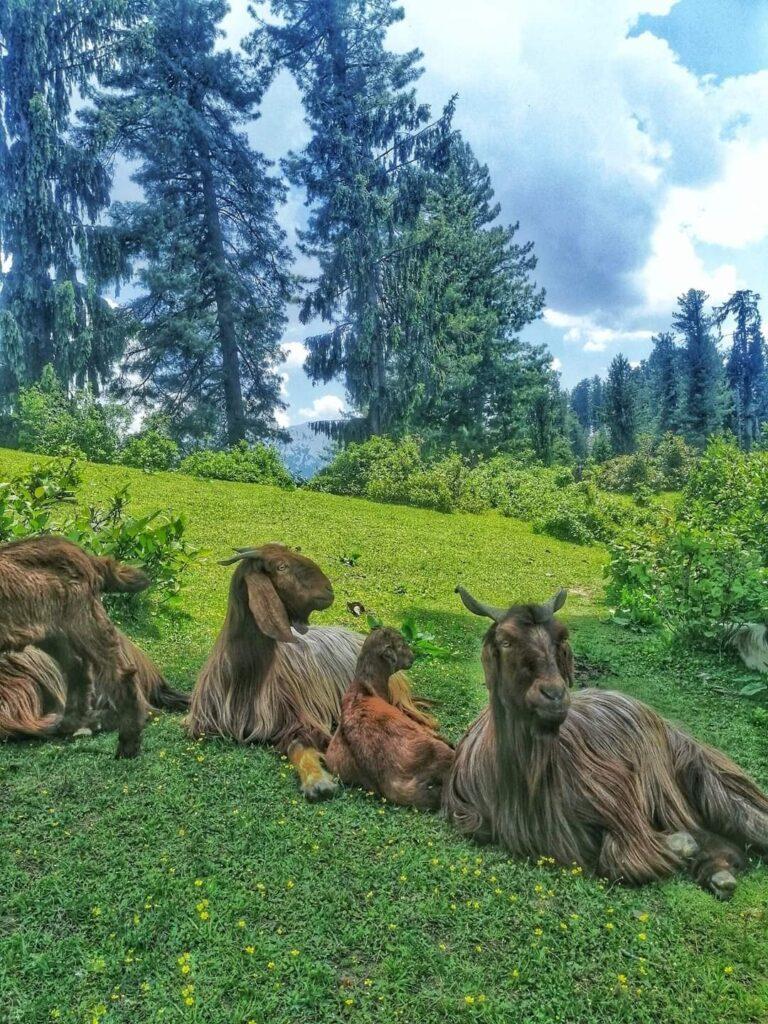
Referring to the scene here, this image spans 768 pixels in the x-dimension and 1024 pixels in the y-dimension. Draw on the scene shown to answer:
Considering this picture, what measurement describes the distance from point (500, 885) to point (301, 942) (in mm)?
677

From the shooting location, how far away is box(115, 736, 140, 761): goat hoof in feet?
10.4

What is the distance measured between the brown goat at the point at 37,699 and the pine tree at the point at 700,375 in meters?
15.0

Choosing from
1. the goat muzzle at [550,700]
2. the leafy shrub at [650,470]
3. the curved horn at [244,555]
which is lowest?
the goat muzzle at [550,700]

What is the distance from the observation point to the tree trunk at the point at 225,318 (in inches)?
523

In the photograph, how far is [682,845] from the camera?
7.73 feet

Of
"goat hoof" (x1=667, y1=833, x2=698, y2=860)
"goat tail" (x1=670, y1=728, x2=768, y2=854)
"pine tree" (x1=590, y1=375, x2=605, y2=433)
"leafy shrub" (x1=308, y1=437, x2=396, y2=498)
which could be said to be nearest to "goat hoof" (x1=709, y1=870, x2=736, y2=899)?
"goat hoof" (x1=667, y1=833, x2=698, y2=860)

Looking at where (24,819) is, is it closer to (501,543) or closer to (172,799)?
(172,799)

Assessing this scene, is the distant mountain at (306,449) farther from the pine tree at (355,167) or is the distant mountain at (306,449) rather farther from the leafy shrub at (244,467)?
the pine tree at (355,167)

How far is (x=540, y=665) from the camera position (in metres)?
2.22

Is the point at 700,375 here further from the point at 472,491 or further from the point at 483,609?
the point at 483,609

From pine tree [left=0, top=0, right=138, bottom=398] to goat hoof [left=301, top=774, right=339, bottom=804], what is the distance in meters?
14.9

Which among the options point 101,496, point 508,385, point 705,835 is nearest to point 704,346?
point 508,385

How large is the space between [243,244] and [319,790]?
12901 mm

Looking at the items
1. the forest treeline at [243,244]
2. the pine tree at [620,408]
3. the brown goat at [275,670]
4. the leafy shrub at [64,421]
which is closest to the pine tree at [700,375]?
the forest treeline at [243,244]
